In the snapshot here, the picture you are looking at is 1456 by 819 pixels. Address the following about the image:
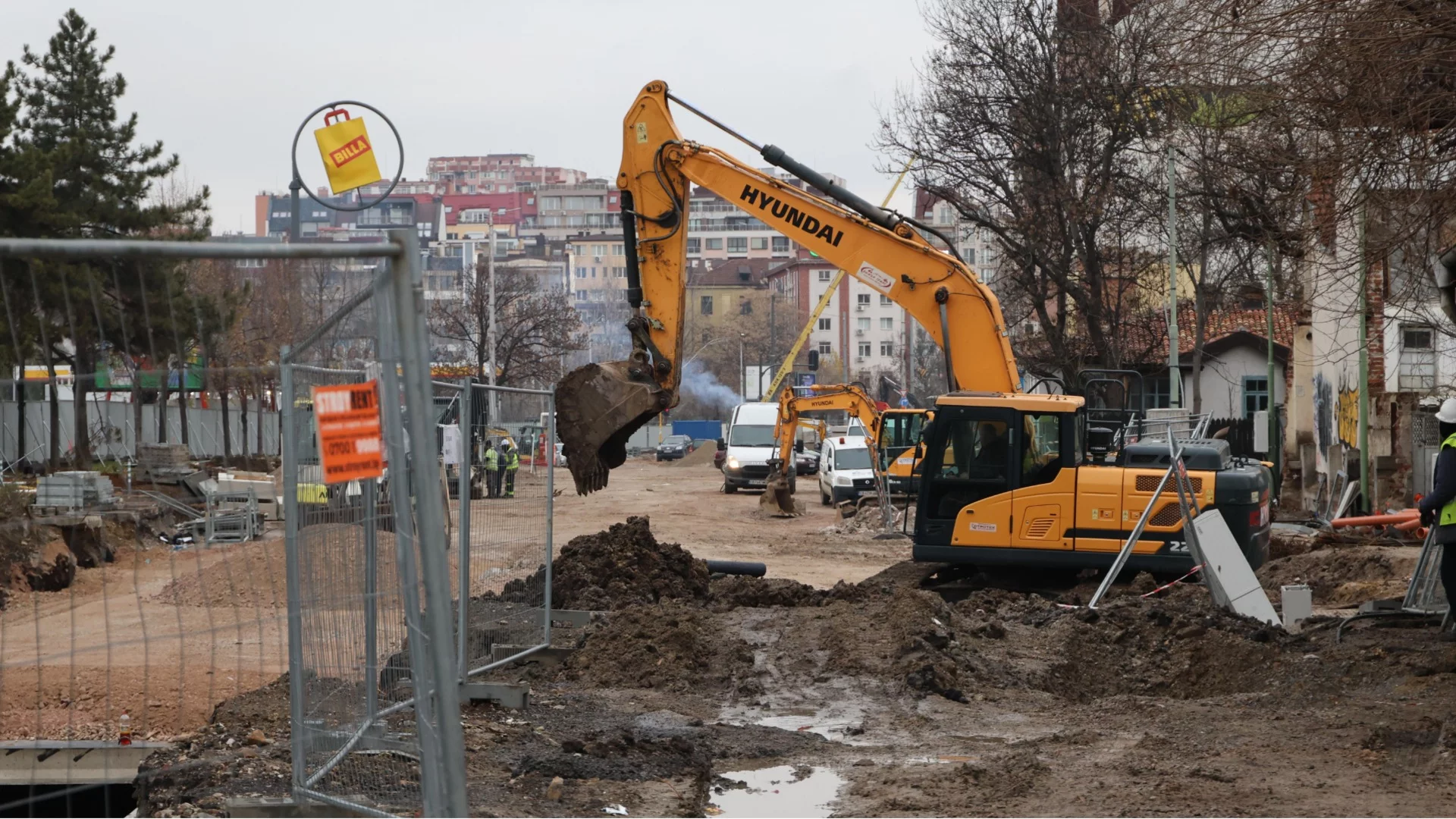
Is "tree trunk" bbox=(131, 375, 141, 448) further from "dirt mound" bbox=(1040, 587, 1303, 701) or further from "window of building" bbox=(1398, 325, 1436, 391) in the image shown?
"window of building" bbox=(1398, 325, 1436, 391)

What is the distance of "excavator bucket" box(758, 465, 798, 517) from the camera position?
32.8 metres

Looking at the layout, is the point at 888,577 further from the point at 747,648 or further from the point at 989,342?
the point at 747,648

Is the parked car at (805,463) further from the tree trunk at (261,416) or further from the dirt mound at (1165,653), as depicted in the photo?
the tree trunk at (261,416)

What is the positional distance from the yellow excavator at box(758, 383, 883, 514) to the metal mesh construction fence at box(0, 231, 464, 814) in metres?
23.1

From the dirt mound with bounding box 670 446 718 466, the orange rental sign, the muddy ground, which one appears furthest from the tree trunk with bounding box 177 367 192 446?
the dirt mound with bounding box 670 446 718 466

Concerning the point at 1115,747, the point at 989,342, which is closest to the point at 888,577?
the point at 989,342

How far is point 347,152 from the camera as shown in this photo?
12.6 m

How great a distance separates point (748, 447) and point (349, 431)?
39.5 m

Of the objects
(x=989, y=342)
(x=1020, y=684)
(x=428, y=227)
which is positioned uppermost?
(x=428, y=227)

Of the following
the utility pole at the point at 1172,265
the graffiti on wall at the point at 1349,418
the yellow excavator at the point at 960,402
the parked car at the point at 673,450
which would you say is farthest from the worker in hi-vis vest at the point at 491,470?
the parked car at the point at 673,450

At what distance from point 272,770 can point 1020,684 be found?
6042 millimetres

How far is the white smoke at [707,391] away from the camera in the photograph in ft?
317

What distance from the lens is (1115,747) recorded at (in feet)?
26.6

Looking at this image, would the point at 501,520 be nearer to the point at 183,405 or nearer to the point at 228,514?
the point at 228,514
